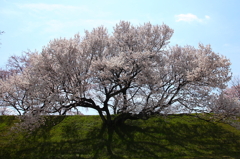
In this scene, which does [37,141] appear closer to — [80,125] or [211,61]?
[80,125]

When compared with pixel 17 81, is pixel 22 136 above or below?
below

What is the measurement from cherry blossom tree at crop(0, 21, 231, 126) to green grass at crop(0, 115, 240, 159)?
2.04 meters

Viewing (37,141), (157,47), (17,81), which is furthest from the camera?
(17,81)

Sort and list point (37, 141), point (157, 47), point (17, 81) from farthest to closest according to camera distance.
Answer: point (17, 81), point (157, 47), point (37, 141)

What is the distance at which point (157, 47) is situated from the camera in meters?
19.2

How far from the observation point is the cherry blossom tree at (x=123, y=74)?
16.4 m

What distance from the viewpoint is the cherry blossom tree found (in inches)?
645

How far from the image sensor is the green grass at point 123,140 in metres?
15.8

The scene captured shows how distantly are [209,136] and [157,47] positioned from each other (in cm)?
1032

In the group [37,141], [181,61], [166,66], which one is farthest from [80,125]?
[181,61]

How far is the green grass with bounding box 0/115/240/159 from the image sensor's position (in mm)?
15812

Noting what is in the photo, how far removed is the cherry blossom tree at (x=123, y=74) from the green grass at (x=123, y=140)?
204 cm

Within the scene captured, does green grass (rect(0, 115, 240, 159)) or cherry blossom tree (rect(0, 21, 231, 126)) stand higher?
cherry blossom tree (rect(0, 21, 231, 126))

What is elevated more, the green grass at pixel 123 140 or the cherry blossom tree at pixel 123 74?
the cherry blossom tree at pixel 123 74
